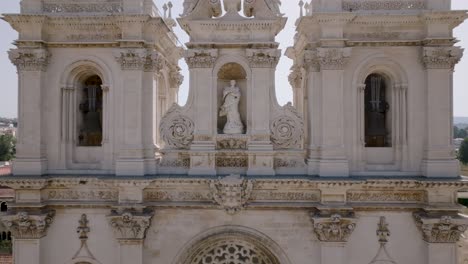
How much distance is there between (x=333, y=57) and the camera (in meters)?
18.1

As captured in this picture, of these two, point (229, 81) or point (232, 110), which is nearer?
point (232, 110)

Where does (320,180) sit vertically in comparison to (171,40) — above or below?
below

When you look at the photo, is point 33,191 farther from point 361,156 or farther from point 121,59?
point 361,156

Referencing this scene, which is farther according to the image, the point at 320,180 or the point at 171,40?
the point at 171,40

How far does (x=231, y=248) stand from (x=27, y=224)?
8073 mm

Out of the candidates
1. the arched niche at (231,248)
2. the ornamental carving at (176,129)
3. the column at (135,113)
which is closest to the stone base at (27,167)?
the column at (135,113)

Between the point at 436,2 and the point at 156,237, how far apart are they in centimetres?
1451

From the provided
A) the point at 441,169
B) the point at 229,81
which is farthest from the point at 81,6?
the point at 441,169

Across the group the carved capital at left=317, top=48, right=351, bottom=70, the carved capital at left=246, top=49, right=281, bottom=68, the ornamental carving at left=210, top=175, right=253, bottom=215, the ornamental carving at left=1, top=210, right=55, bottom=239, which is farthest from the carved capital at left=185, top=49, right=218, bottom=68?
the ornamental carving at left=1, top=210, right=55, bottom=239

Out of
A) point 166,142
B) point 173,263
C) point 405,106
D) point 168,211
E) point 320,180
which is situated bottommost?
point 173,263

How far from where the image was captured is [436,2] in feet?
60.3

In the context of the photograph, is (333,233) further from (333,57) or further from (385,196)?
(333,57)

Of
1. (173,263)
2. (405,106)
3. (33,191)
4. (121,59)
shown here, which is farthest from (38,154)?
(405,106)

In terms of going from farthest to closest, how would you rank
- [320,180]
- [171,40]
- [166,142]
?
1. [171,40]
2. [166,142]
3. [320,180]
